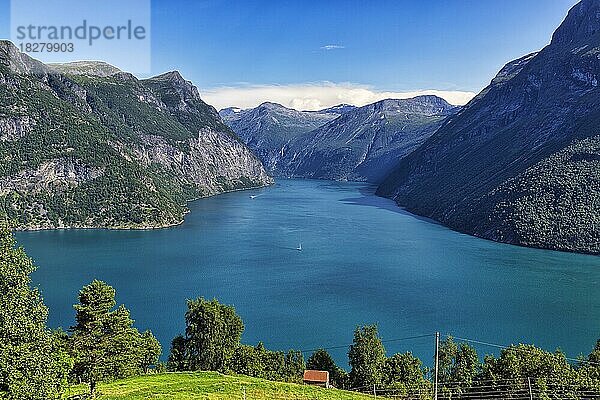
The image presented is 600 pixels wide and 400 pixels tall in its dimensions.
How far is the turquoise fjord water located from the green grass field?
24.9m

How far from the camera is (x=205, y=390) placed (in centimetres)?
2539

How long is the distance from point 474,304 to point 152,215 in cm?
9779

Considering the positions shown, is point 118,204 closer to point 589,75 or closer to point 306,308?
point 306,308

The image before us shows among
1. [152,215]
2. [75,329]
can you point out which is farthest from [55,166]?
[75,329]

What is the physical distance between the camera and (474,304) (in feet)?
232

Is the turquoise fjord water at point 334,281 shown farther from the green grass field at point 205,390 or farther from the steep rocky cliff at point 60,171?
the green grass field at point 205,390

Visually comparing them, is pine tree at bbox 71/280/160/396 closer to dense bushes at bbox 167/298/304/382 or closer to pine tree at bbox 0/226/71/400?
dense bushes at bbox 167/298/304/382

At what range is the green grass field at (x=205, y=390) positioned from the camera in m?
24.1

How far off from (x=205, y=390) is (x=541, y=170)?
125528 mm

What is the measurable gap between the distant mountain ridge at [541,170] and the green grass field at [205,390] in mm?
97595

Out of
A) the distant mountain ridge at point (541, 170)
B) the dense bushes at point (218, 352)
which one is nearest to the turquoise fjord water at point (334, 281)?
the distant mountain ridge at point (541, 170)

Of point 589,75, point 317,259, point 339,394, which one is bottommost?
point 339,394

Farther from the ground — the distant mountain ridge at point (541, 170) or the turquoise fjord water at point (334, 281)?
the distant mountain ridge at point (541, 170)

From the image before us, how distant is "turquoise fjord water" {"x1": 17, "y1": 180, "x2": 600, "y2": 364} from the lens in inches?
2383
